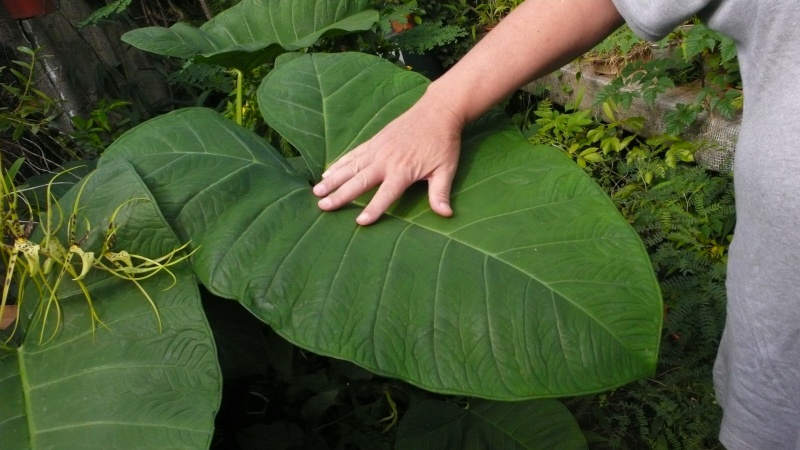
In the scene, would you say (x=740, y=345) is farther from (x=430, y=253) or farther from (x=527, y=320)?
(x=430, y=253)

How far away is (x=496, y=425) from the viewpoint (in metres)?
1.33

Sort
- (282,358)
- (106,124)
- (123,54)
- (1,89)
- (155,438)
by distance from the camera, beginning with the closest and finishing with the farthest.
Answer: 1. (155,438)
2. (282,358)
3. (106,124)
4. (1,89)
5. (123,54)

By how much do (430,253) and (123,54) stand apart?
1805 mm

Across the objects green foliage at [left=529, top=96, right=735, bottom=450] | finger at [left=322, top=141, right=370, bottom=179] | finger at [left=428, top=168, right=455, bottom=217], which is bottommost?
green foliage at [left=529, top=96, right=735, bottom=450]

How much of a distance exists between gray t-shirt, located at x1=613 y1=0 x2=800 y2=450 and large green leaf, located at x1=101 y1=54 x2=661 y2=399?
0.45 feet

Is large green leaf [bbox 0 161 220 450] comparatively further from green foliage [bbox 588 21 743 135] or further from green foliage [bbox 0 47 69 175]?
green foliage [bbox 588 21 743 135]

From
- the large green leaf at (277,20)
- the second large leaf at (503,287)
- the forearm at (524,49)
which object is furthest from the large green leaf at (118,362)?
the large green leaf at (277,20)

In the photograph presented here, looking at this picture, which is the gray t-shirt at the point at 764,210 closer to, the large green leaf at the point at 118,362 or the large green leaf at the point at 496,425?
the large green leaf at the point at 496,425

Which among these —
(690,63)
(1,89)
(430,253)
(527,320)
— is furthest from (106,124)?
(690,63)

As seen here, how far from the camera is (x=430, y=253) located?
0.94 metres

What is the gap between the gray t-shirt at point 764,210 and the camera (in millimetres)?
771

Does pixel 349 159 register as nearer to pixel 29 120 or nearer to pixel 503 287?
pixel 503 287

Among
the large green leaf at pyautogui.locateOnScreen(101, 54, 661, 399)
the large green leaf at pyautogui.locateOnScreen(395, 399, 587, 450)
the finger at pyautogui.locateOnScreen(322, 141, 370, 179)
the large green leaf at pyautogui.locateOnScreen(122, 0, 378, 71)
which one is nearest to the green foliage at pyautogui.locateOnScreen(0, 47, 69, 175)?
the large green leaf at pyautogui.locateOnScreen(122, 0, 378, 71)

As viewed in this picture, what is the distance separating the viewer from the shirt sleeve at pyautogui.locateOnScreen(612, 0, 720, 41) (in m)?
0.81
